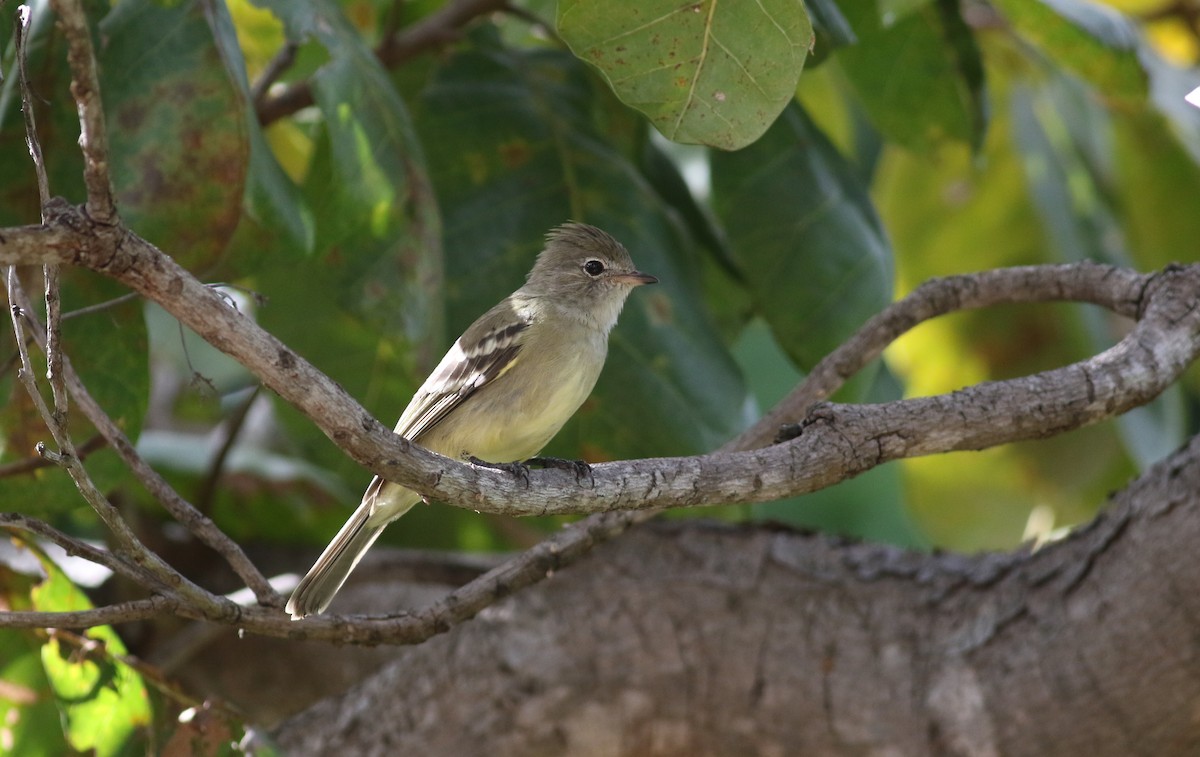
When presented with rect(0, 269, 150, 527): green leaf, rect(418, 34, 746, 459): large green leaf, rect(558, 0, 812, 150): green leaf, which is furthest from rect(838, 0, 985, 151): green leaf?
rect(0, 269, 150, 527): green leaf

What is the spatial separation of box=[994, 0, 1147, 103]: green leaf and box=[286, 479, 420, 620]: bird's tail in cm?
234

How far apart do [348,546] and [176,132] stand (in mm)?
1229

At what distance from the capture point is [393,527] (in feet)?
17.0

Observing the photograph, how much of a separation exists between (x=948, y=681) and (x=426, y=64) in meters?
2.70

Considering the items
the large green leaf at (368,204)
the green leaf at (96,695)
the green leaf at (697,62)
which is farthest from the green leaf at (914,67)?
the green leaf at (96,695)

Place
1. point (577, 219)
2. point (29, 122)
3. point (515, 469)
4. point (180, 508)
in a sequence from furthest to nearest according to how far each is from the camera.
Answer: point (577, 219) → point (515, 469) → point (180, 508) → point (29, 122)

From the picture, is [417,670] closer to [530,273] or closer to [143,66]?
[530,273]

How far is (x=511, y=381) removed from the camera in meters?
3.60

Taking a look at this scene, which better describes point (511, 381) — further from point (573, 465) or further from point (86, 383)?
point (86, 383)

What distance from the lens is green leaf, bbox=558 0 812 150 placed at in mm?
2570

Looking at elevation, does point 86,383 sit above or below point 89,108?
above

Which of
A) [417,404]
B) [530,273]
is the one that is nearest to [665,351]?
[530,273]

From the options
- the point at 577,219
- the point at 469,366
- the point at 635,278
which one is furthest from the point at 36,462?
the point at 577,219

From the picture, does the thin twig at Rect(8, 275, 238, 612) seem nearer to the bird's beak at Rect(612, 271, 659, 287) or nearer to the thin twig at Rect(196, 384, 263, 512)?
the bird's beak at Rect(612, 271, 659, 287)
